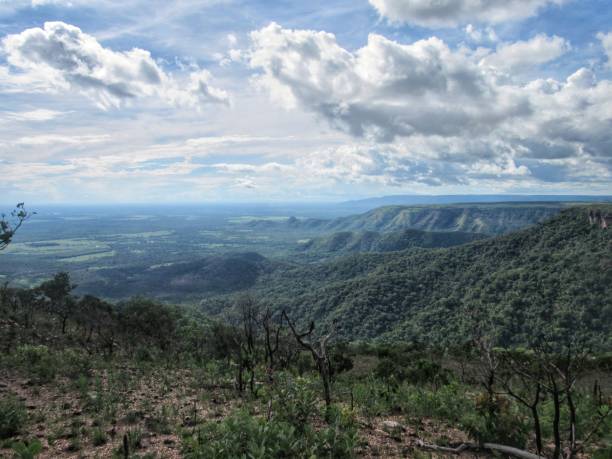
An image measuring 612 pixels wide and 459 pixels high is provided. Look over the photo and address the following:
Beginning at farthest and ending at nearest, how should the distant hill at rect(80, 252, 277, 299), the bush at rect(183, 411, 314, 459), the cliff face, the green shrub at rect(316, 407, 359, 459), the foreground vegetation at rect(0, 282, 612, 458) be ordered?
the distant hill at rect(80, 252, 277, 299), the cliff face, the green shrub at rect(316, 407, 359, 459), the foreground vegetation at rect(0, 282, 612, 458), the bush at rect(183, 411, 314, 459)

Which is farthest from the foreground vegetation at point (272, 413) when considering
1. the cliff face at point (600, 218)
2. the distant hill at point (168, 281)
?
the distant hill at point (168, 281)

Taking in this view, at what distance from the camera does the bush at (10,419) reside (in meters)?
8.32

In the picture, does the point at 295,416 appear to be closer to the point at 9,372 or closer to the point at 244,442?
the point at 244,442

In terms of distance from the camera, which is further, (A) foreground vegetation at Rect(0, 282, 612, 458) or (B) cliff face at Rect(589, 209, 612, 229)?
(B) cliff face at Rect(589, 209, 612, 229)

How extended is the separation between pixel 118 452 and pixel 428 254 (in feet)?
453

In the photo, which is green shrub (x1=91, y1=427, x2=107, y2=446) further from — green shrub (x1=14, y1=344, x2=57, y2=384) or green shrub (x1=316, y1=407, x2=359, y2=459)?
green shrub (x1=14, y1=344, x2=57, y2=384)

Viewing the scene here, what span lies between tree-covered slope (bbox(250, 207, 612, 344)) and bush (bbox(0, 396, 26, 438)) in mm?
63932

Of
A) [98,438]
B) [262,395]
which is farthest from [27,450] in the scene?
[262,395]

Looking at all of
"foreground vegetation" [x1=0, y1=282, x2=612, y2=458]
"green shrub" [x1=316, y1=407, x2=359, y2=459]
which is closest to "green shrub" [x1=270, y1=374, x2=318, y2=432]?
"foreground vegetation" [x1=0, y1=282, x2=612, y2=458]

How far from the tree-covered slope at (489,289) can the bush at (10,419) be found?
210 feet

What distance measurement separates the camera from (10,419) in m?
8.57

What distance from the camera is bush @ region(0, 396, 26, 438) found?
8320mm

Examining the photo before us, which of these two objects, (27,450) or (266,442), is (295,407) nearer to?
(266,442)

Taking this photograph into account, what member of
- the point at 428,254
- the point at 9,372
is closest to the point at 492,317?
the point at 428,254
